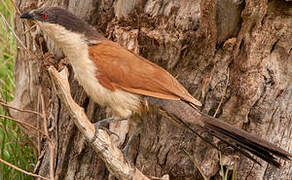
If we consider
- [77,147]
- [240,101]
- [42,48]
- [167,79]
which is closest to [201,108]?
[240,101]

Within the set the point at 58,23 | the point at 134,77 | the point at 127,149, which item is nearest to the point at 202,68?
the point at 134,77

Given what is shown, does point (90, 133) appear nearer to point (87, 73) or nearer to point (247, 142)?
point (87, 73)

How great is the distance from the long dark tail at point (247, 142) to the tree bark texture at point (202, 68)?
1.27 feet

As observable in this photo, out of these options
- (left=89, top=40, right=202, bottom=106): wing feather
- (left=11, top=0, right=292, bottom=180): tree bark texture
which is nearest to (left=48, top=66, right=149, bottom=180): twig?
(left=89, top=40, right=202, bottom=106): wing feather

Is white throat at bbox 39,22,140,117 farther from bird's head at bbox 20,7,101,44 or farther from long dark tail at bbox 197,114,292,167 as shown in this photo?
long dark tail at bbox 197,114,292,167

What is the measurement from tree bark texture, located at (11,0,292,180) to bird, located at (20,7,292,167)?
10.3 inches

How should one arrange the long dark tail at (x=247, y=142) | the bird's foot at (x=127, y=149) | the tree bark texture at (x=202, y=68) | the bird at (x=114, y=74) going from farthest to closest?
the bird's foot at (x=127, y=149) → the tree bark texture at (x=202, y=68) → the bird at (x=114, y=74) → the long dark tail at (x=247, y=142)

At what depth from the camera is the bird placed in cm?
248

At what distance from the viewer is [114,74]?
2506 millimetres

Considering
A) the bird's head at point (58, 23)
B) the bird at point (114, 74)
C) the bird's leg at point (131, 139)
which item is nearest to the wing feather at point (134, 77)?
the bird at point (114, 74)

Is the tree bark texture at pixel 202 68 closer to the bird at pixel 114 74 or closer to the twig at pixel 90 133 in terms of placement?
the bird at pixel 114 74

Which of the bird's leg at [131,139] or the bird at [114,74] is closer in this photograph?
the bird at [114,74]

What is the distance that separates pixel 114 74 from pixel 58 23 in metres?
0.49

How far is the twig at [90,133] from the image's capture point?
2.40 metres
